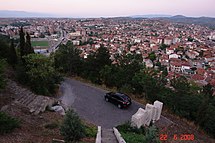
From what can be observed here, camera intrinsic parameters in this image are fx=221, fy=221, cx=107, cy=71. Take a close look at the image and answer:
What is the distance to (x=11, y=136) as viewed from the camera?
25.9 ft

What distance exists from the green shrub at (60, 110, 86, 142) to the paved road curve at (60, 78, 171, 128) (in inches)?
140

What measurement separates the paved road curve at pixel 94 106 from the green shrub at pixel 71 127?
355 cm

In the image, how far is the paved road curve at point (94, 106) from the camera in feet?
39.8

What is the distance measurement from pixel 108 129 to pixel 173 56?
245ft

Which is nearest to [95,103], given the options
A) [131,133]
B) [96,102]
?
[96,102]

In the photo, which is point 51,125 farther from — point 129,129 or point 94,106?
point 94,106

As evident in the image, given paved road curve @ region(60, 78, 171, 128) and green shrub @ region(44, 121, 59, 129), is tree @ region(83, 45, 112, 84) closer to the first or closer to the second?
paved road curve @ region(60, 78, 171, 128)

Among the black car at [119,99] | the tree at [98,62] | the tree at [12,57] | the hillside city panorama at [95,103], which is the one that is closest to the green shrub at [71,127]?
the hillside city panorama at [95,103]

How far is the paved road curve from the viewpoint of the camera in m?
12.1

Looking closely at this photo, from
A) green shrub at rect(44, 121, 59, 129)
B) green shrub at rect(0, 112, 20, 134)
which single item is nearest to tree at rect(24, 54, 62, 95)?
green shrub at rect(44, 121, 59, 129)

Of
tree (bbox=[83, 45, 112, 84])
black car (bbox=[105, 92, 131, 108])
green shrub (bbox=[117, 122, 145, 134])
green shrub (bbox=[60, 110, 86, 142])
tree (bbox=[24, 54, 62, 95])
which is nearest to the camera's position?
green shrub (bbox=[60, 110, 86, 142])

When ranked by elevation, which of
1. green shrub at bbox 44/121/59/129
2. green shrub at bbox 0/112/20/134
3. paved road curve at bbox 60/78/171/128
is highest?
green shrub at bbox 0/112/20/134
